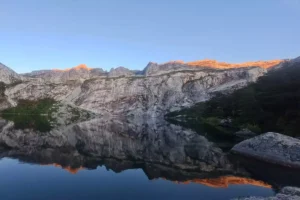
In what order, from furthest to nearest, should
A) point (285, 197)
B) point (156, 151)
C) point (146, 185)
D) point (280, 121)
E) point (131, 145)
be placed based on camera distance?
point (280, 121) < point (131, 145) < point (156, 151) < point (146, 185) < point (285, 197)

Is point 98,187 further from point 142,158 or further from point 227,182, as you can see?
point 142,158

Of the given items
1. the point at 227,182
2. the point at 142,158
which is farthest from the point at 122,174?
the point at 227,182

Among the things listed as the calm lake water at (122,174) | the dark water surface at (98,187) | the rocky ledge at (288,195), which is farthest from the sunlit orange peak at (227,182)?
the rocky ledge at (288,195)

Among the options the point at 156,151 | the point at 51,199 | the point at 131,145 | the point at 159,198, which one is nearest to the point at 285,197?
the point at 159,198

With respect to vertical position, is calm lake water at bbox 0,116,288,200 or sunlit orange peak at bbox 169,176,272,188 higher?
calm lake water at bbox 0,116,288,200

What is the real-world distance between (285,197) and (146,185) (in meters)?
16.4

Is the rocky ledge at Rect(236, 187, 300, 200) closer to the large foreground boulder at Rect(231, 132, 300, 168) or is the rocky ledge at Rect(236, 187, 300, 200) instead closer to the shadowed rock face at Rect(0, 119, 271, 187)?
the shadowed rock face at Rect(0, 119, 271, 187)

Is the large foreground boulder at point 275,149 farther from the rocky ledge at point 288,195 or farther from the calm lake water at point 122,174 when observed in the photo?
the rocky ledge at point 288,195

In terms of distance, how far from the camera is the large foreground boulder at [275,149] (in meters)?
47.6

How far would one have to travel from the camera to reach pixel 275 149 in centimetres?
5159

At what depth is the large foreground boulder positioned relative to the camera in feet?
156

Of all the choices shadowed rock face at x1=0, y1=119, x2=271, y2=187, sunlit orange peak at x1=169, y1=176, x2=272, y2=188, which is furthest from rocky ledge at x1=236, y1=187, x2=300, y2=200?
shadowed rock face at x1=0, y1=119, x2=271, y2=187

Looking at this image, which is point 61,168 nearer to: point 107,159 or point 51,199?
point 107,159

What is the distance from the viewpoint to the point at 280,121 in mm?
92562
